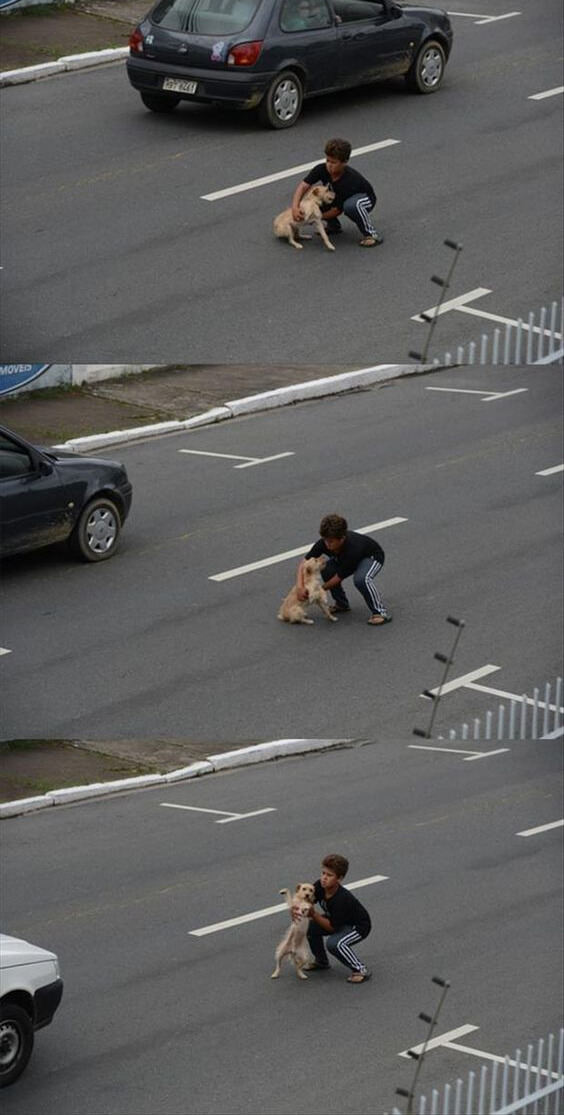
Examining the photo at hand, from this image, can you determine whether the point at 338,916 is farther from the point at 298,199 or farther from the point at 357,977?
the point at 298,199

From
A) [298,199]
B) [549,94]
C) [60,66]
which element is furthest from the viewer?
Result: [60,66]

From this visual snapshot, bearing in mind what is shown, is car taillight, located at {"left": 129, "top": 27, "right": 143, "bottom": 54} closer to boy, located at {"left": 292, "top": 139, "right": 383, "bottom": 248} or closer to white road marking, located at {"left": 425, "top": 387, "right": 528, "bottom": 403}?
boy, located at {"left": 292, "top": 139, "right": 383, "bottom": 248}

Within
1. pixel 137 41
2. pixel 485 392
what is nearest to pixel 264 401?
pixel 485 392

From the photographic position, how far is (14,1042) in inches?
716

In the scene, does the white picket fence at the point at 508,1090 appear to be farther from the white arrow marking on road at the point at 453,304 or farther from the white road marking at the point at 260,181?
the white road marking at the point at 260,181

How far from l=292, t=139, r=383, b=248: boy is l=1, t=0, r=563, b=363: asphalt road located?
0.46m

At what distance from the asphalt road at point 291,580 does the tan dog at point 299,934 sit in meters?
1.44

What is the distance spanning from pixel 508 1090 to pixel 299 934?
251 centimetres

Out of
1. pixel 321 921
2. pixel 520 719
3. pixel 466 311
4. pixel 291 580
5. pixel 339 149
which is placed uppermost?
pixel 339 149

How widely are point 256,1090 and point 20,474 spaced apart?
548 centimetres

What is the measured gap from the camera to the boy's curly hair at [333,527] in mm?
19109

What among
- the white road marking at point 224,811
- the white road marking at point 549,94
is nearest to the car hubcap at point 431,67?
the white road marking at point 549,94

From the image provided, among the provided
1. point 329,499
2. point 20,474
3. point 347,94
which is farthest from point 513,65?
point 20,474

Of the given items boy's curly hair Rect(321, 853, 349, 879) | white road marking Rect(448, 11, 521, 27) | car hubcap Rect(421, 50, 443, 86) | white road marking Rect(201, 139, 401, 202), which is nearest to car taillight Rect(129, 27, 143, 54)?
white road marking Rect(201, 139, 401, 202)
